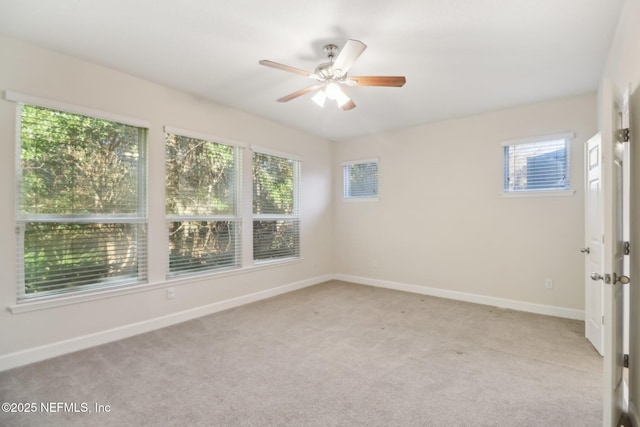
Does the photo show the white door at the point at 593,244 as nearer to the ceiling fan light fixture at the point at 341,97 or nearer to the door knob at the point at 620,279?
the door knob at the point at 620,279

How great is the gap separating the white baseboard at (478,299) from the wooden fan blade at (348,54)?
3567mm

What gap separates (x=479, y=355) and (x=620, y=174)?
1769 millimetres

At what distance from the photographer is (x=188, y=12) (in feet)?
7.22

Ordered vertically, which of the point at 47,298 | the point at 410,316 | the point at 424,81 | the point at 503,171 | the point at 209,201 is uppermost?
the point at 424,81

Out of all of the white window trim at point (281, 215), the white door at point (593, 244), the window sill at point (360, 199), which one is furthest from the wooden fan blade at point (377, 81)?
the window sill at point (360, 199)

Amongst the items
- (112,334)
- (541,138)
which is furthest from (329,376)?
(541,138)

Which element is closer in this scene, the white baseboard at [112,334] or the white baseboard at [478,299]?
the white baseboard at [112,334]

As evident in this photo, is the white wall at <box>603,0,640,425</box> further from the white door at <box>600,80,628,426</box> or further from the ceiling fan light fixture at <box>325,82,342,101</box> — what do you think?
the ceiling fan light fixture at <box>325,82,342,101</box>

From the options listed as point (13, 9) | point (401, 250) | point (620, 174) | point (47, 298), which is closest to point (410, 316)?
point (401, 250)

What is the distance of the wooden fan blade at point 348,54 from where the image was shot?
2111 mm

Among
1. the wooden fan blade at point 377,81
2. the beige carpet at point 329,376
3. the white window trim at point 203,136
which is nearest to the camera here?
the beige carpet at point 329,376

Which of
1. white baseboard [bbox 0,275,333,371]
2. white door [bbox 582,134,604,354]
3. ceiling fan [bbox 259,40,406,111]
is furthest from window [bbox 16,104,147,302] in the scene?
white door [bbox 582,134,604,354]

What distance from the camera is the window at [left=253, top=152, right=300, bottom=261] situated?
4.59 metres

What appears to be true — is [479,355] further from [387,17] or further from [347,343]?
[387,17]
